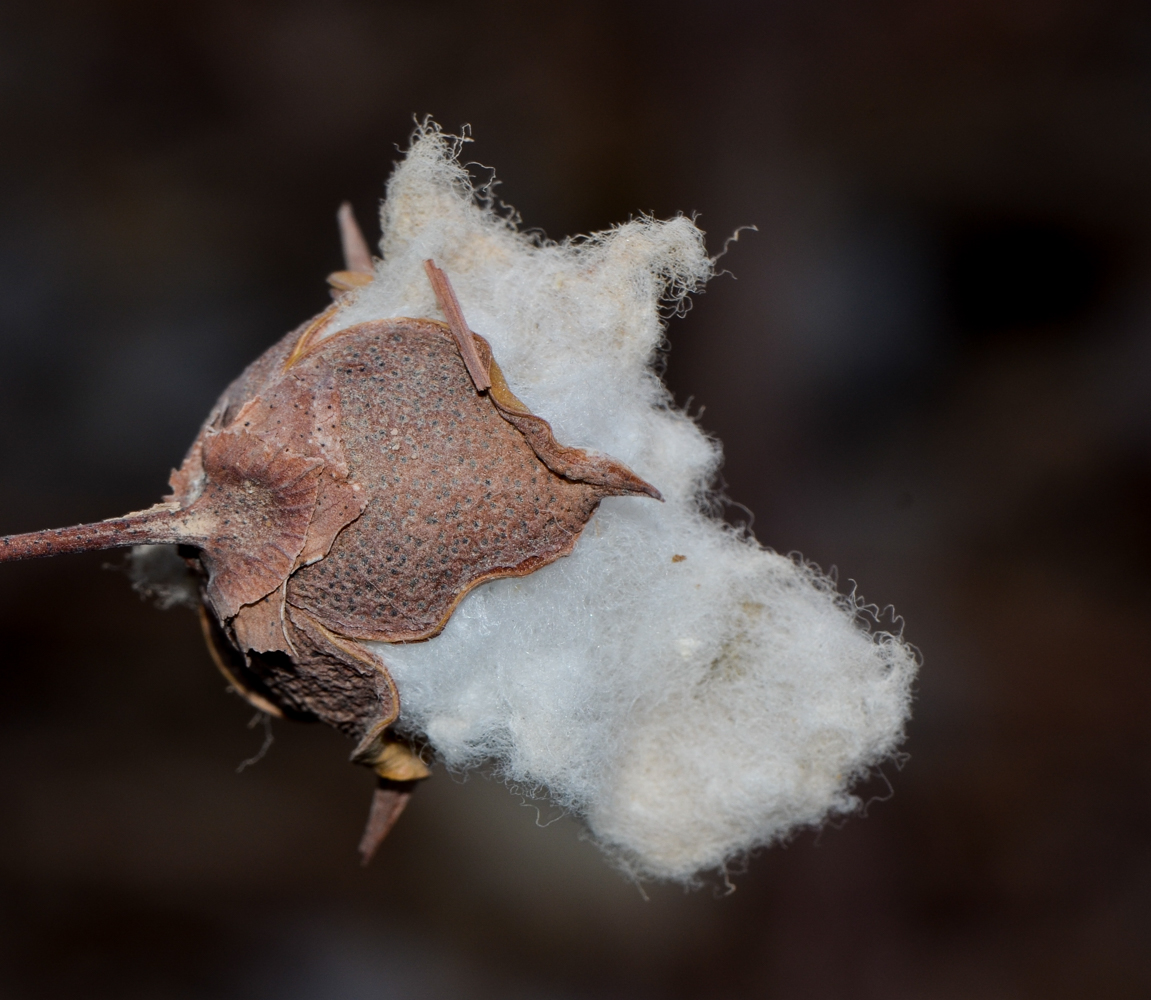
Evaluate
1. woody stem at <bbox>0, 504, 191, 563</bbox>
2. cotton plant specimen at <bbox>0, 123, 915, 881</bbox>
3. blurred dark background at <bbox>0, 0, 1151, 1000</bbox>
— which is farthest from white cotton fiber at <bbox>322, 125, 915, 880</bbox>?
blurred dark background at <bbox>0, 0, 1151, 1000</bbox>

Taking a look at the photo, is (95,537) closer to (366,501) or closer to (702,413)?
(366,501)

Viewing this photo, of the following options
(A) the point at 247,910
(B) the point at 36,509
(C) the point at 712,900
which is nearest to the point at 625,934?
(C) the point at 712,900

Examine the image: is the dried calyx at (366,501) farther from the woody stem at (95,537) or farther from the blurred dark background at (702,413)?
the blurred dark background at (702,413)

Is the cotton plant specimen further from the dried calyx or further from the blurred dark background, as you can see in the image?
the blurred dark background

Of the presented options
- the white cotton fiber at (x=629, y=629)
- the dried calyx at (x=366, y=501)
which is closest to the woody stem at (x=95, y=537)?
the dried calyx at (x=366, y=501)

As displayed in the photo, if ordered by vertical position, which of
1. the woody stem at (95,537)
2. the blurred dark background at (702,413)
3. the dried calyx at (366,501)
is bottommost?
the woody stem at (95,537)

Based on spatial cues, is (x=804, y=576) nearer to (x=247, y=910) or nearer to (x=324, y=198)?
(x=324, y=198)

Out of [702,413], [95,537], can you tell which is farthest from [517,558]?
[702,413]

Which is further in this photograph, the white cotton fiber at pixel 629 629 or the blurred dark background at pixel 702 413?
the blurred dark background at pixel 702 413
